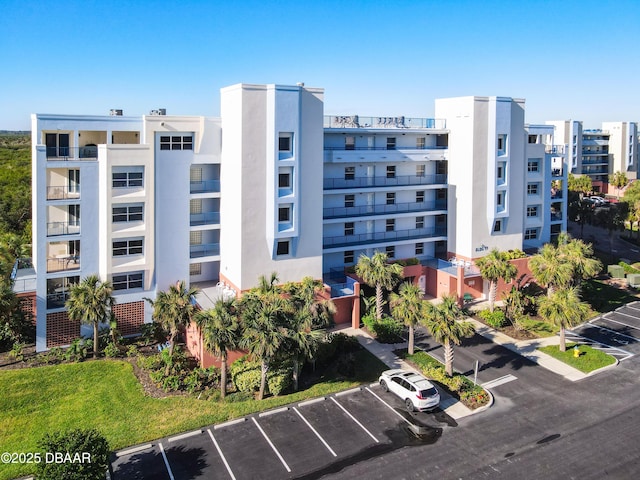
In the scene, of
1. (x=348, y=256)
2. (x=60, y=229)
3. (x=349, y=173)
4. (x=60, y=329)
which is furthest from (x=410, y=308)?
(x=60, y=229)

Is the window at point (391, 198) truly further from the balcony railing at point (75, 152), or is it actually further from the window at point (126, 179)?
the balcony railing at point (75, 152)

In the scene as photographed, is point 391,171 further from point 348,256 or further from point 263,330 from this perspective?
point 263,330

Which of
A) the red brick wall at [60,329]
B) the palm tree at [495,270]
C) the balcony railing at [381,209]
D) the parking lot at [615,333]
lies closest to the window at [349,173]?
the balcony railing at [381,209]

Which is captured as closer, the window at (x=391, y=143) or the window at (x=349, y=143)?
the window at (x=349, y=143)

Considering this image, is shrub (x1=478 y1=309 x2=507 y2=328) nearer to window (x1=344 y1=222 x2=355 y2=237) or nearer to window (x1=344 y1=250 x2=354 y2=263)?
window (x1=344 y1=250 x2=354 y2=263)

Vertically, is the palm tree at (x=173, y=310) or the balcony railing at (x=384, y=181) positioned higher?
the balcony railing at (x=384, y=181)

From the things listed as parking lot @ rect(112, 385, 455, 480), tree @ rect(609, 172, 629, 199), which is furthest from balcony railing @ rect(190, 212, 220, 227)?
tree @ rect(609, 172, 629, 199)
